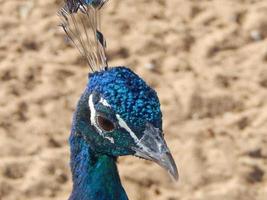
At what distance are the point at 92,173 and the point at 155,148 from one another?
0.95 feet

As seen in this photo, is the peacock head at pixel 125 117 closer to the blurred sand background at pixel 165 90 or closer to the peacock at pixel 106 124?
the peacock at pixel 106 124

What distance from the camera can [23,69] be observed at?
11.2 ft

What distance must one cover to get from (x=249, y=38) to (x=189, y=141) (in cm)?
72

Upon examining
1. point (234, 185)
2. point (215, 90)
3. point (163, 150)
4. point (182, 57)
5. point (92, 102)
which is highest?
point (182, 57)

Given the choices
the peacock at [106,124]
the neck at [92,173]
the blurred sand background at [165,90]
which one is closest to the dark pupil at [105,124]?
the peacock at [106,124]

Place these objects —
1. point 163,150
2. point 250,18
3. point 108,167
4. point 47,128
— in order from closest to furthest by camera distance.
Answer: point 163,150
point 108,167
point 47,128
point 250,18

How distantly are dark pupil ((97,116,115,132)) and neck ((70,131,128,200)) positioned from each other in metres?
0.13

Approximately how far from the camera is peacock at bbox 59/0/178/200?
6.02 feet

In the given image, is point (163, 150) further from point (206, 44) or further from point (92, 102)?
point (206, 44)

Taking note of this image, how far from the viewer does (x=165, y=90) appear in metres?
3.37

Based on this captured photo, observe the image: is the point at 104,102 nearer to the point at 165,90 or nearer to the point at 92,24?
the point at 92,24

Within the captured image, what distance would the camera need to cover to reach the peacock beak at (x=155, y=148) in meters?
1.82

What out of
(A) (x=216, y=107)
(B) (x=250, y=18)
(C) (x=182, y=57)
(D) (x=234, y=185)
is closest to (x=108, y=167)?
(D) (x=234, y=185)

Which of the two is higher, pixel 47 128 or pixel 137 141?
pixel 47 128
